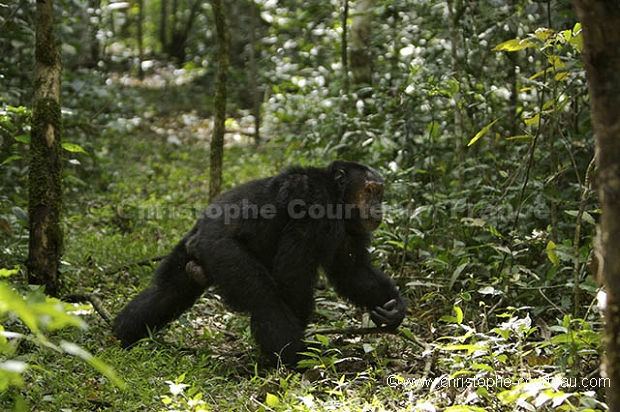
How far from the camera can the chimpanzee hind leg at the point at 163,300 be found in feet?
17.4

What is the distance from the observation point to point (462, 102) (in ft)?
21.8

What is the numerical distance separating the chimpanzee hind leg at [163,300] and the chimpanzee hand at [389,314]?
1412mm

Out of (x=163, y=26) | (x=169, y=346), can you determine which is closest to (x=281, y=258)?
(x=169, y=346)

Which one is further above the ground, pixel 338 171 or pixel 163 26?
pixel 163 26

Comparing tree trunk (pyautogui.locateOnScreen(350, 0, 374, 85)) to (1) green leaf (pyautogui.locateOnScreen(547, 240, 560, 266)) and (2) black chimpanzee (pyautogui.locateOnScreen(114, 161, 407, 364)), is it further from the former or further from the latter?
(1) green leaf (pyautogui.locateOnScreen(547, 240, 560, 266))

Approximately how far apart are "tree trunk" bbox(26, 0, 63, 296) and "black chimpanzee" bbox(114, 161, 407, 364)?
→ 2.94 ft

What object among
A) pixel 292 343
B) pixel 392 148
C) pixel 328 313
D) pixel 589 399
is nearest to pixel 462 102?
pixel 392 148

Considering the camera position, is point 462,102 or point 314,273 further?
point 462,102

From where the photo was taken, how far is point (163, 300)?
5.39 meters

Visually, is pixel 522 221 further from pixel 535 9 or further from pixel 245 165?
pixel 245 165

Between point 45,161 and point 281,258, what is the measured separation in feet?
7.44

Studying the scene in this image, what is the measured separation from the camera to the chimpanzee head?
5.41 m

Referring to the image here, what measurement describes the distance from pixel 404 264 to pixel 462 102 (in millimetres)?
1804

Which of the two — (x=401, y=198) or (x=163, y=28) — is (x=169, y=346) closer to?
(x=401, y=198)
